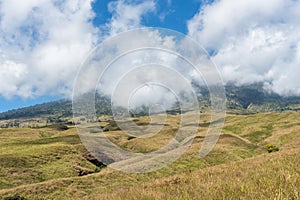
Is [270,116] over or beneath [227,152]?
over

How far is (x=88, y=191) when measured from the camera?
31.3 meters

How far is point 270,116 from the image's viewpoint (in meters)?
153

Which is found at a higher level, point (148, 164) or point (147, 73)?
point (147, 73)

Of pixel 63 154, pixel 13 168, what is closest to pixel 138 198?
pixel 13 168

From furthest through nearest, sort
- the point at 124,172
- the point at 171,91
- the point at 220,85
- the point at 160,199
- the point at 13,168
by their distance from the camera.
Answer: the point at 13,168 → the point at 124,172 → the point at 171,91 → the point at 220,85 → the point at 160,199

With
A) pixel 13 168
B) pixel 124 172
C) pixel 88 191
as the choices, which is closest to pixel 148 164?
pixel 124 172

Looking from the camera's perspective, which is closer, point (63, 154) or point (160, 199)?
point (160, 199)

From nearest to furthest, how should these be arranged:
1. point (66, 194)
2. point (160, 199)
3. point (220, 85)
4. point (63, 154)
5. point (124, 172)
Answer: point (160, 199) → point (220, 85) → point (66, 194) → point (124, 172) → point (63, 154)

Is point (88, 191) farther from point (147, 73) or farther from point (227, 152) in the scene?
point (227, 152)

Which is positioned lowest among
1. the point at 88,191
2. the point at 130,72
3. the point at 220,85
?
the point at 88,191

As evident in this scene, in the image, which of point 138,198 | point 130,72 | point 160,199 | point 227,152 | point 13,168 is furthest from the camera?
point 227,152

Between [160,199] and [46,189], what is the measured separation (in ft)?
87.7

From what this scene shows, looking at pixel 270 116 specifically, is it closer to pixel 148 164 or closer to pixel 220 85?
pixel 148 164

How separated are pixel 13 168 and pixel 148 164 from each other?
23.8m
